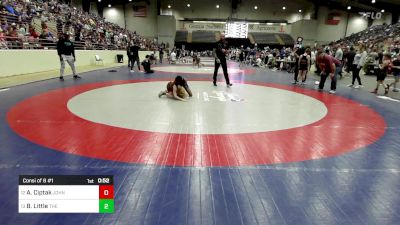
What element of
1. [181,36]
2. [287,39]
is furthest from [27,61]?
[287,39]

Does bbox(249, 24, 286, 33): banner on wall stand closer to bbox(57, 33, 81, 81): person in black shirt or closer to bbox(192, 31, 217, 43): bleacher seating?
bbox(192, 31, 217, 43): bleacher seating

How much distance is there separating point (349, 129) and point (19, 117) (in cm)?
573

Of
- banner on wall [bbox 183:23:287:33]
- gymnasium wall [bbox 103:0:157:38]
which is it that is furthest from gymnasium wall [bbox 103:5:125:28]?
banner on wall [bbox 183:23:287:33]

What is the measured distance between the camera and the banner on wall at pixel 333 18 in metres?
38.8

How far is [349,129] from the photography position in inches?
190

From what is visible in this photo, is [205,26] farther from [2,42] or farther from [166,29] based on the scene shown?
[2,42]

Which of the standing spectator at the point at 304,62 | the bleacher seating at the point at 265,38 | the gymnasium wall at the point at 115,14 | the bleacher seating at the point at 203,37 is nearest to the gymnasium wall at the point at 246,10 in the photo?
the bleacher seating at the point at 203,37

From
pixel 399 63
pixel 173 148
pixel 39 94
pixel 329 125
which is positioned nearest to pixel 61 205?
pixel 173 148

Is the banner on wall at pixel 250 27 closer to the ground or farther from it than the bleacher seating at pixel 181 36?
farther from it

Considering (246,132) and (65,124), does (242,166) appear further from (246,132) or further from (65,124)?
(65,124)

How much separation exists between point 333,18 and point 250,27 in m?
11.3
